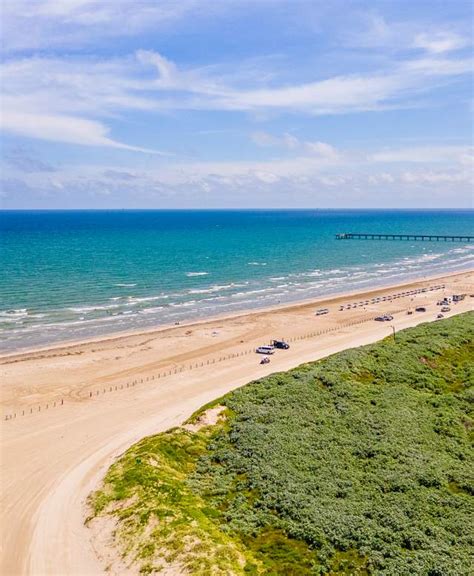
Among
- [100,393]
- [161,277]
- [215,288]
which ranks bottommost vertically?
[100,393]

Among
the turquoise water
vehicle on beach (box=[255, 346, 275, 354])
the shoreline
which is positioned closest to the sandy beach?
the shoreline

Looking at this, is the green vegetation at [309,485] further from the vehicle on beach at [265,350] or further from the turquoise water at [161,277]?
the turquoise water at [161,277]

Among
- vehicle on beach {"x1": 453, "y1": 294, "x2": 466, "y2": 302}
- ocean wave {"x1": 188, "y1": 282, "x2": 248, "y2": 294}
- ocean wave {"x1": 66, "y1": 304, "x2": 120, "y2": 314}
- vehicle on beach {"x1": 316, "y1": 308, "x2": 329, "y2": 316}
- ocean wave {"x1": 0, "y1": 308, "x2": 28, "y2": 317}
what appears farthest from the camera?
ocean wave {"x1": 188, "y1": 282, "x2": 248, "y2": 294}

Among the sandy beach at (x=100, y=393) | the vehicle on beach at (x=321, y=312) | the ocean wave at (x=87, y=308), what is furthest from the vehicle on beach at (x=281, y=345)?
the ocean wave at (x=87, y=308)

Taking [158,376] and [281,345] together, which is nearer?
[158,376]

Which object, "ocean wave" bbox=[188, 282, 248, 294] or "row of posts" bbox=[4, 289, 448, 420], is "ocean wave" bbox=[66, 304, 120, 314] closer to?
"ocean wave" bbox=[188, 282, 248, 294]

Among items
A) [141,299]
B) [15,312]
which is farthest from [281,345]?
[15,312]

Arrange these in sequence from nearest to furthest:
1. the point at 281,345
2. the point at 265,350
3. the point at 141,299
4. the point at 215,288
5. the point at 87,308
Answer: the point at 265,350
the point at 281,345
the point at 87,308
the point at 141,299
the point at 215,288

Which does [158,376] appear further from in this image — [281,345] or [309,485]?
[309,485]
